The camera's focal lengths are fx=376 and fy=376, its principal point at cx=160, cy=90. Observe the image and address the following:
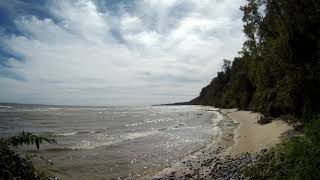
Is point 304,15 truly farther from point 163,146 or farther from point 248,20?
point 163,146

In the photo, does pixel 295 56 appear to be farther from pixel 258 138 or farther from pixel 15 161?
pixel 15 161

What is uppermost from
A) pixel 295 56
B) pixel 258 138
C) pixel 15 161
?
pixel 295 56

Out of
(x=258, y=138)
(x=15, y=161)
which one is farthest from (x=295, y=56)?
(x=15, y=161)

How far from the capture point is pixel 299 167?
7.73 metres

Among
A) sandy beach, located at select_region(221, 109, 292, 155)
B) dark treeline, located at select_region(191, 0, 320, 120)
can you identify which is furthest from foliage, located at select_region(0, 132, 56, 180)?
dark treeline, located at select_region(191, 0, 320, 120)

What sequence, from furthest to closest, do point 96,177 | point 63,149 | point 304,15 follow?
point 63,149
point 304,15
point 96,177

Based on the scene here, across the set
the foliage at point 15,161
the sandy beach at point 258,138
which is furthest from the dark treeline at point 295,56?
the foliage at point 15,161

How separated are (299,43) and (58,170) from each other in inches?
590

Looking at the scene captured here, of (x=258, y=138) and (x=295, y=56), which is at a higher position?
(x=295, y=56)

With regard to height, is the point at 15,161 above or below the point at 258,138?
above

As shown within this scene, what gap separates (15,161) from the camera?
3939 mm

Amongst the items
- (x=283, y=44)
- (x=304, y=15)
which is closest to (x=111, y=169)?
(x=283, y=44)

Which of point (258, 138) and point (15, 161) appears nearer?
point (15, 161)

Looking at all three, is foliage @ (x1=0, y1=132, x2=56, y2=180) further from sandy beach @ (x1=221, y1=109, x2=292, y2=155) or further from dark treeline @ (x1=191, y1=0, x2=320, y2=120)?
dark treeline @ (x1=191, y1=0, x2=320, y2=120)
